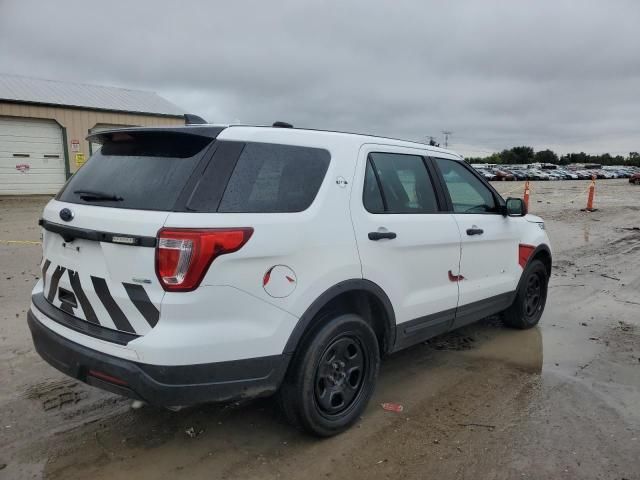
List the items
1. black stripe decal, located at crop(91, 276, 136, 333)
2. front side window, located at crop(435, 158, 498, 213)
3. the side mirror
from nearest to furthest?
black stripe decal, located at crop(91, 276, 136, 333) < front side window, located at crop(435, 158, 498, 213) < the side mirror

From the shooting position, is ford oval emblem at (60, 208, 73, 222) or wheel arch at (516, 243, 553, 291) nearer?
ford oval emblem at (60, 208, 73, 222)

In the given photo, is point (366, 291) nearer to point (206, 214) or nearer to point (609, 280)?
point (206, 214)

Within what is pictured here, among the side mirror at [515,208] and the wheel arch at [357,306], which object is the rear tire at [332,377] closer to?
the wheel arch at [357,306]

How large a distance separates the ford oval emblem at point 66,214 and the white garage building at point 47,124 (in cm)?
2040

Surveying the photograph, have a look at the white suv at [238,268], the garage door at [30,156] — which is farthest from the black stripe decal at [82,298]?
the garage door at [30,156]

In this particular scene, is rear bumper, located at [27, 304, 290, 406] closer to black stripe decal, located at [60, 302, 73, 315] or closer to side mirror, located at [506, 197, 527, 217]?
black stripe decal, located at [60, 302, 73, 315]

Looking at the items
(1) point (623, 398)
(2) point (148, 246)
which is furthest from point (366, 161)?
(1) point (623, 398)

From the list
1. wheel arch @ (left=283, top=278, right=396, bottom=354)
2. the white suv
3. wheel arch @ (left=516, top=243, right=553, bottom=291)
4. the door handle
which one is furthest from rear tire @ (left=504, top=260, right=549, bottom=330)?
the door handle

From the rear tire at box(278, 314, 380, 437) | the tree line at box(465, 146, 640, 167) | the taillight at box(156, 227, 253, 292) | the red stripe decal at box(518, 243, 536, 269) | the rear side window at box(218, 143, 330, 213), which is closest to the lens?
the taillight at box(156, 227, 253, 292)

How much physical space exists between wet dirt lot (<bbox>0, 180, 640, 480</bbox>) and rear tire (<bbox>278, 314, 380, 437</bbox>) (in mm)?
161

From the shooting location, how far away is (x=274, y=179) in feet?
9.73

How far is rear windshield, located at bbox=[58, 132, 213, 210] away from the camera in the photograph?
8.99ft

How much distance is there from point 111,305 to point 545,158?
127 m

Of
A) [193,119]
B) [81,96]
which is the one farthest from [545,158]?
[193,119]
